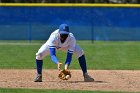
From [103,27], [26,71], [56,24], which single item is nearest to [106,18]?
[103,27]

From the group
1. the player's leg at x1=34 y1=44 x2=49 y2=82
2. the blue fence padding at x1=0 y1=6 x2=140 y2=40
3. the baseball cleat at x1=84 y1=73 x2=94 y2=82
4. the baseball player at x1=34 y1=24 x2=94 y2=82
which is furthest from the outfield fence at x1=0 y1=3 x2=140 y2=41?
the baseball player at x1=34 y1=24 x2=94 y2=82

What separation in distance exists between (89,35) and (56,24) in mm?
1890

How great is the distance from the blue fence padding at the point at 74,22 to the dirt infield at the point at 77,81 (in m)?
13.1

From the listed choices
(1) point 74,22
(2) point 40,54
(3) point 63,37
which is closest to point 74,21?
(1) point 74,22

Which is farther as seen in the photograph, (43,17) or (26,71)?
(43,17)

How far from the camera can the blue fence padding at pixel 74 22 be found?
1088 inches

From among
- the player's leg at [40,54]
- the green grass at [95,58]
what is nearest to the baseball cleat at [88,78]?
the player's leg at [40,54]

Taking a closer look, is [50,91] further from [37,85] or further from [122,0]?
[122,0]

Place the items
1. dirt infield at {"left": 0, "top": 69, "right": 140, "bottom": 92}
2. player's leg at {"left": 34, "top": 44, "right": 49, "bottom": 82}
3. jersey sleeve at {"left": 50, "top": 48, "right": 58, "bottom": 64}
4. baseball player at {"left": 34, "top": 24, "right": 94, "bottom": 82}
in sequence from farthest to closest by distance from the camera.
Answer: player's leg at {"left": 34, "top": 44, "right": 49, "bottom": 82}, baseball player at {"left": 34, "top": 24, "right": 94, "bottom": 82}, jersey sleeve at {"left": 50, "top": 48, "right": 58, "bottom": 64}, dirt infield at {"left": 0, "top": 69, "right": 140, "bottom": 92}

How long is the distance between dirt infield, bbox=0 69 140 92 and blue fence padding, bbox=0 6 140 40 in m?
13.1

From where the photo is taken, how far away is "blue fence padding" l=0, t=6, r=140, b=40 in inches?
1088

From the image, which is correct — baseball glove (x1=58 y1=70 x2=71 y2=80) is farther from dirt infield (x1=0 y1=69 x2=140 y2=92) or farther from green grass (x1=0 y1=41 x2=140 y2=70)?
green grass (x1=0 y1=41 x2=140 y2=70)

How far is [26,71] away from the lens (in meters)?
14.3

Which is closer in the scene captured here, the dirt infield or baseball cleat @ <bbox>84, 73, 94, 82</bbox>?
the dirt infield
